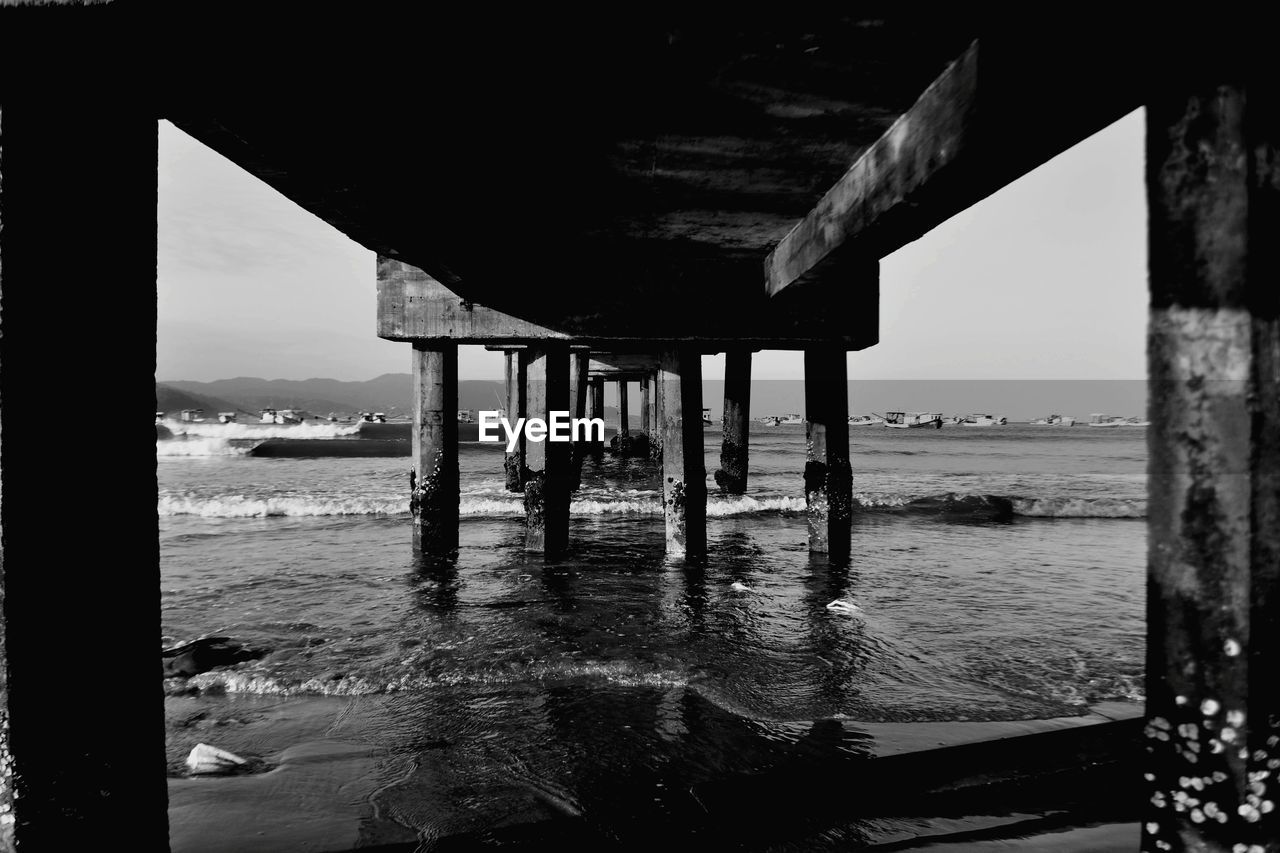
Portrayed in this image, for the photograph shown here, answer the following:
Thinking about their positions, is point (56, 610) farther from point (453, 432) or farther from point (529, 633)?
Answer: point (453, 432)

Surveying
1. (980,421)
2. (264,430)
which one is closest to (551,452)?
(264,430)

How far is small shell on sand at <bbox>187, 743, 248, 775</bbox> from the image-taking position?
3295mm

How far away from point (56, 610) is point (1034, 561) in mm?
9992

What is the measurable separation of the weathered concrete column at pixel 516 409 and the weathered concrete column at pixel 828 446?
509 cm

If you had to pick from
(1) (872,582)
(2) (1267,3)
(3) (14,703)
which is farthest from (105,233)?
(1) (872,582)

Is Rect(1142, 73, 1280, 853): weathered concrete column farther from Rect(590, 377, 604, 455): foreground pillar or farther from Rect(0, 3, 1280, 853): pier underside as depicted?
Rect(590, 377, 604, 455): foreground pillar

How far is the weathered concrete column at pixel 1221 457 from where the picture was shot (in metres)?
1.49

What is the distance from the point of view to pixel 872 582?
7566 millimetres

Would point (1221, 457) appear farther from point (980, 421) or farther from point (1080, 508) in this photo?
point (980, 421)

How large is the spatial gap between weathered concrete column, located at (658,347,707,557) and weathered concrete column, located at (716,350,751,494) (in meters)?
5.83

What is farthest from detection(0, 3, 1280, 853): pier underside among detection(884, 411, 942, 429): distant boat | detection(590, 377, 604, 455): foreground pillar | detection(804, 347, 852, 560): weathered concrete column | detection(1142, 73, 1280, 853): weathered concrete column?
detection(884, 411, 942, 429): distant boat

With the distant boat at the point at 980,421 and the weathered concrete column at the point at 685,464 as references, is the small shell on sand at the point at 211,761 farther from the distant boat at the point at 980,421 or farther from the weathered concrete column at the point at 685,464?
the distant boat at the point at 980,421

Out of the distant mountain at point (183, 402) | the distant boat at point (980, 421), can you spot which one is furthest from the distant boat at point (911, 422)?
the distant mountain at point (183, 402)

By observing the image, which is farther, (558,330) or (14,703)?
(558,330)
